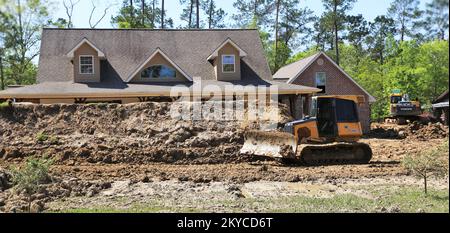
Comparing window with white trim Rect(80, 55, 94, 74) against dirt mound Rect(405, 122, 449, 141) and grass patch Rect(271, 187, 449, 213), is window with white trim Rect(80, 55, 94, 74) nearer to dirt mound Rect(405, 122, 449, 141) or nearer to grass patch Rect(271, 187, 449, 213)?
dirt mound Rect(405, 122, 449, 141)

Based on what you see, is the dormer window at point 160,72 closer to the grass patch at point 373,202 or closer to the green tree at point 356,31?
the green tree at point 356,31

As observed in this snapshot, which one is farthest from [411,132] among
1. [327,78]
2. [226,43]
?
[226,43]

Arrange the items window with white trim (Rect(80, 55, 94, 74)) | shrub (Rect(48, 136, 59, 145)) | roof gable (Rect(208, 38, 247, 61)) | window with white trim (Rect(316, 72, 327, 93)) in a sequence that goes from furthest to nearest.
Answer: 1. window with white trim (Rect(316, 72, 327, 93))
2. roof gable (Rect(208, 38, 247, 61))
3. window with white trim (Rect(80, 55, 94, 74))
4. shrub (Rect(48, 136, 59, 145))

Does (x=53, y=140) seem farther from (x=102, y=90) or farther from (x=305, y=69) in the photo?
(x=305, y=69)

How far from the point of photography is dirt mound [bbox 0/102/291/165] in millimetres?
17484

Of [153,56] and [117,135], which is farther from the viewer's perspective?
[153,56]

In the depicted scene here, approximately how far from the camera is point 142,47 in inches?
1218

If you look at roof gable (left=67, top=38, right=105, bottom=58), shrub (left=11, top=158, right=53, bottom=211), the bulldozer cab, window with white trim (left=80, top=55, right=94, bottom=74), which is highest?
roof gable (left=67, top=38, right=105, bottom=58)

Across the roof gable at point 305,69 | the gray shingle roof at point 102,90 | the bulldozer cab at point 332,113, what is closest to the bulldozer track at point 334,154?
the bulldozer cab at point 332,113

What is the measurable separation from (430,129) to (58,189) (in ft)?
75.5

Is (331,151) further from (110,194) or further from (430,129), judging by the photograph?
(430,129)

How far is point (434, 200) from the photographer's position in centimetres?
895

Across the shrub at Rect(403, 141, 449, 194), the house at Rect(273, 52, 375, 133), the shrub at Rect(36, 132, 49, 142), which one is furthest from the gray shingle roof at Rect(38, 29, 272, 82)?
the shrub at Rect(403, 141, 449, 194)

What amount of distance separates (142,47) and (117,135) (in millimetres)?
12445
